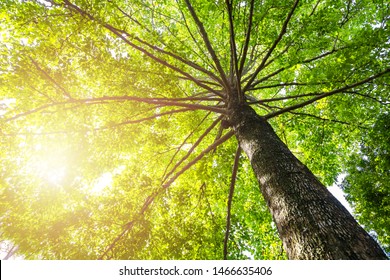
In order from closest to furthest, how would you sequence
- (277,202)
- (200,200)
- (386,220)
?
(277,202), (200,200), (386,220)

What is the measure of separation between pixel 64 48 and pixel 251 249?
640cm

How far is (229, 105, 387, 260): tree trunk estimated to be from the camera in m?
1.57

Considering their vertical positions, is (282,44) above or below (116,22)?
above

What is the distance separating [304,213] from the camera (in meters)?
1.90

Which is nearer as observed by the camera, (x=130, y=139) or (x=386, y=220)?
(x=130, y=139)

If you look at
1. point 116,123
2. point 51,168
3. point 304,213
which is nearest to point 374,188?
point 304,213

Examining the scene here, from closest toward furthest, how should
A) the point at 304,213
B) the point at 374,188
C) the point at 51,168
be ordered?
1. the point at 304,213
2. the point at 51,168
3. the point at 374,188

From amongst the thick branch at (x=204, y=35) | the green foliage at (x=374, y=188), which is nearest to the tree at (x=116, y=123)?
the thick branch at (x=204, y=35)

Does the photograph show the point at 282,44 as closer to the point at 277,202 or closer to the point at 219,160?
the point at 219,160

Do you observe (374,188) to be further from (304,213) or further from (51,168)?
(51,168)

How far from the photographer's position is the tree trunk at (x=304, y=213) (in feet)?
5.14

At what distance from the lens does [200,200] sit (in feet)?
18.1

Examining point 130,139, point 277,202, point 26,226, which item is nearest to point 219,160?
point 130,139

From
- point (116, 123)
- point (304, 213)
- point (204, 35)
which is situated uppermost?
point (116, 123)
